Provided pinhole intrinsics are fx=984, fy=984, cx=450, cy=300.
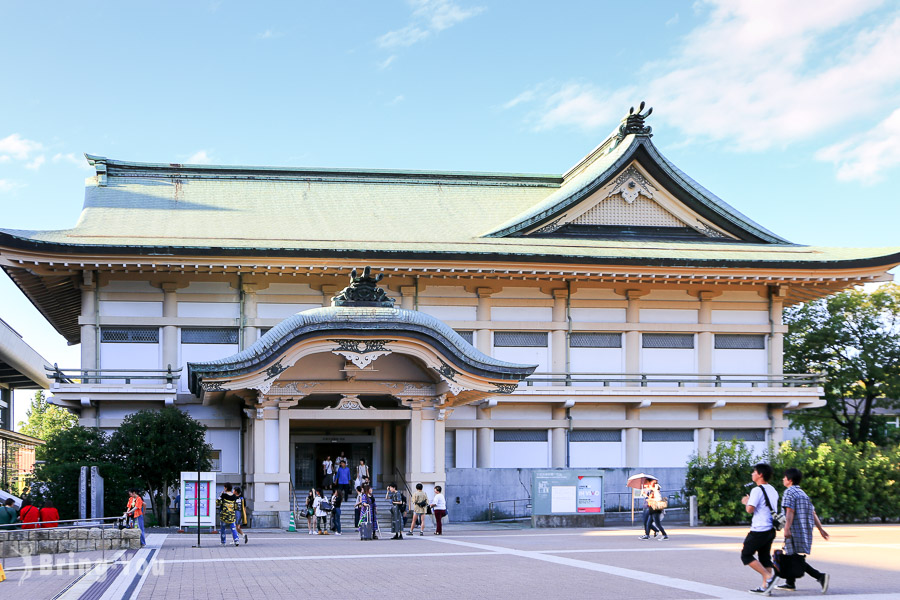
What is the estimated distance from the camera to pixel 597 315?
34.5 m

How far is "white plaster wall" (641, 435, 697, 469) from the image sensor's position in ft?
113

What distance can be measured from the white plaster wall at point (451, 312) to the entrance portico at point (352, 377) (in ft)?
12.1

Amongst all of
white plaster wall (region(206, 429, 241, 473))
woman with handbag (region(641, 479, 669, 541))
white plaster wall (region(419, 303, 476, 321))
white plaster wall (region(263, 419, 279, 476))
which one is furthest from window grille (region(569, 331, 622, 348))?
white plaster wall (region(206, 429, 241, 473))

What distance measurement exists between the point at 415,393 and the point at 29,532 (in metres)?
11.9

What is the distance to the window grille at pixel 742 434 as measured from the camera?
3519 cm

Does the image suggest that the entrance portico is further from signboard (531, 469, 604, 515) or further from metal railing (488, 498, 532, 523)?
metal railing (488, 498, 532, 523)

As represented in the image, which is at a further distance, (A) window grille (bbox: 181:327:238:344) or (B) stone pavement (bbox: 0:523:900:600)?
(A) window grille (bbox: 181:327:238:344)

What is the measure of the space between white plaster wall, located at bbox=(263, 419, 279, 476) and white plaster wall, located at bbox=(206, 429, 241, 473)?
3.73 m

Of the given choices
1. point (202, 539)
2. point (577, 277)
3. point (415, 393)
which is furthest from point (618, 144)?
point (202, 539)

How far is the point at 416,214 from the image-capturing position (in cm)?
3750

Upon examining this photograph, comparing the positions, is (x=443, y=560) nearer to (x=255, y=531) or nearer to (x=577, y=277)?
(x=255, y=531)

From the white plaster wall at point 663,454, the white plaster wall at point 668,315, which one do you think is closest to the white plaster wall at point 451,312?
the white plaster wall at point 668,315

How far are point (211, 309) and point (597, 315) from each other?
13.2m

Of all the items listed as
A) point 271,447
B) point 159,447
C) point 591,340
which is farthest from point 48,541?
point 591,340
